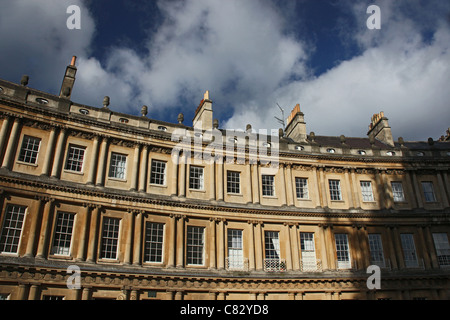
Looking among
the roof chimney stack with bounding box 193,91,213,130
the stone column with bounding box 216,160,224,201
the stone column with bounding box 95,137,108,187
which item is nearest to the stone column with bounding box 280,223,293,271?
the stone column with bounding box 216,160,224,201

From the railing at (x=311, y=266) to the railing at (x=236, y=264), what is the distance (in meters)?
3.67

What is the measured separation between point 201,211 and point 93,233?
6.14m

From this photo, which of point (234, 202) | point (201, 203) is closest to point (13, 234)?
point (201, 203)

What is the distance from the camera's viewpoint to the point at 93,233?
18.4 metres

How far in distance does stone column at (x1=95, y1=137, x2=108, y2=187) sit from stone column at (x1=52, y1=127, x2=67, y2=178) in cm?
196

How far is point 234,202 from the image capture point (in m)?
22.4

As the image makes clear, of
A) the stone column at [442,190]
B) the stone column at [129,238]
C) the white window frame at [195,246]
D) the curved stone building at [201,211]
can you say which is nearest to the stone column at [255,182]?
the curved stone building at [201,211]

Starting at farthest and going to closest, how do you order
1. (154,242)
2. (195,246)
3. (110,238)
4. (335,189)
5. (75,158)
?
(335,189), (195,246), (154,242), (75,158), (110,238)

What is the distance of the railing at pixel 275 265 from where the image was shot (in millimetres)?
21419

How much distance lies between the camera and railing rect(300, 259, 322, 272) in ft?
72.3

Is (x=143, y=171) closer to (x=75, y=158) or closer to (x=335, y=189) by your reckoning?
(x=75, y=158)

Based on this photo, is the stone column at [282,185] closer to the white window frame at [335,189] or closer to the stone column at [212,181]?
the white window frame at [335,189]

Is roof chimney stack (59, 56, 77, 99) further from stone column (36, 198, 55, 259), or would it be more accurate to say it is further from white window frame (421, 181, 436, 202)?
white window frame (421, 181, 436, 202)

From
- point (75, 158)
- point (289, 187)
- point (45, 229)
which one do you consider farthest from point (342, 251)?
point (45, 229)
